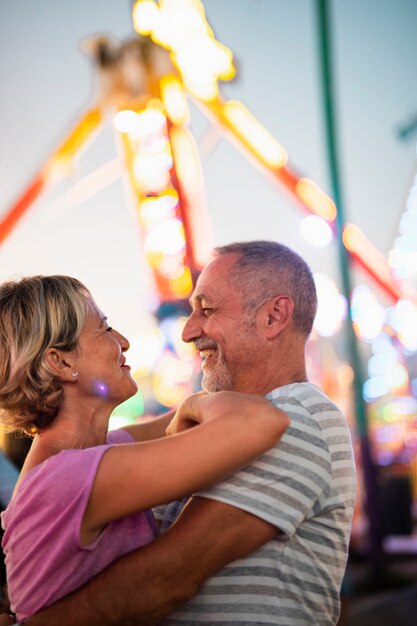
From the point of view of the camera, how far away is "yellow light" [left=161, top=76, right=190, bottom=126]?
35.0 ft

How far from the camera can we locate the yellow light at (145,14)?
32.5 feet

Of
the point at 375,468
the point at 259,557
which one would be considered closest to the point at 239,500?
the point at 259,557

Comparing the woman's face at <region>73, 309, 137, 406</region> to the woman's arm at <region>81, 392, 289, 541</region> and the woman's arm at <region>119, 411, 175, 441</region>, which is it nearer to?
the woman's arm at <region>81, 392, 289, 541</region>

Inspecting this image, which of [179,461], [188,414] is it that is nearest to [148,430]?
[188,414]

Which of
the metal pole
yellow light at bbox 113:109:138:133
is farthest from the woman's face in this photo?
yellow light at bbox 113:109:138:133

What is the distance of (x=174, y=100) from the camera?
35.3 ft

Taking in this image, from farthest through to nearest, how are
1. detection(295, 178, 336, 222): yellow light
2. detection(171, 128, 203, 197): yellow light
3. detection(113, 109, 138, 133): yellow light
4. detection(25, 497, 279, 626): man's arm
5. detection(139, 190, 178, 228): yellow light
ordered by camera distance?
detection(113, 109, 138, 133): yellow light
detection(139, 190, 178, 228): yellow light
detection(171, 128, 203, 197): yellow light
detection(295, 178, 336, 222): yellow light
detection(25, 497, 279, 626): man's arm

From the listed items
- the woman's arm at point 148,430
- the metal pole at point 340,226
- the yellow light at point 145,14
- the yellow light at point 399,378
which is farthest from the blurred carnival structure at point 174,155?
the yellow light at point 399,378

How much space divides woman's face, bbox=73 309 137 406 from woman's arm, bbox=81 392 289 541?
15.2 inches

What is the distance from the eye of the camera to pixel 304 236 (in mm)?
9859

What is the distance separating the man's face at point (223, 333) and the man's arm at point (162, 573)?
0.63 meters

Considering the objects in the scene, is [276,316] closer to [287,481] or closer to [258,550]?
[287,481]

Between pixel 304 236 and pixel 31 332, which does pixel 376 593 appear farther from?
pixel 31 332

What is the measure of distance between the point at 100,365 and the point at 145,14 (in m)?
8.95
